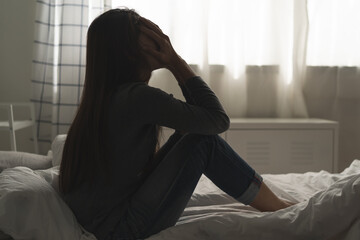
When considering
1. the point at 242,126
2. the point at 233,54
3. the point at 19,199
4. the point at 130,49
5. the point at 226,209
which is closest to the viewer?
the point at 19,199

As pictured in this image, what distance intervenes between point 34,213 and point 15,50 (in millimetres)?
1912

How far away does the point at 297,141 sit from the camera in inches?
99.4

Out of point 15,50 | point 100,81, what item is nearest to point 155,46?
point 100,81

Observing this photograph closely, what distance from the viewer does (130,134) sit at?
114cm

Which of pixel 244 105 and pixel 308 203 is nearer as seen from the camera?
pixel 308 203

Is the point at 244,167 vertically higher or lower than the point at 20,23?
lower

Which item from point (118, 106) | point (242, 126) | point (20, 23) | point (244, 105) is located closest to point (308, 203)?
point (118, 106)

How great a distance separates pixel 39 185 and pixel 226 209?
533mm

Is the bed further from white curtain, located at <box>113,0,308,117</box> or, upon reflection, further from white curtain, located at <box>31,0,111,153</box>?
white curtain, located at <box>113,0,308,117</box>

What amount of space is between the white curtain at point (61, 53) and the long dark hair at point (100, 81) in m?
1.46

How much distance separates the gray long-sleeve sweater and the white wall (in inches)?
69.4

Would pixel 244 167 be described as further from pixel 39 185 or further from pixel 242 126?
pixel 242 126

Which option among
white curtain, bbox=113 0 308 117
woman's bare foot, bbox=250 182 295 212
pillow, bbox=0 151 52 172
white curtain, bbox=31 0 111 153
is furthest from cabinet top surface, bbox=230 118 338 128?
woman's bare foot, bbox=250 182 295 212

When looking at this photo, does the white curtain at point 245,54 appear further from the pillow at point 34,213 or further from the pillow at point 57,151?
the pillow at point 34,213
